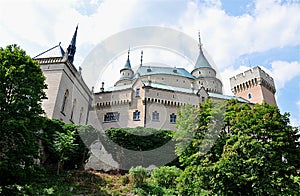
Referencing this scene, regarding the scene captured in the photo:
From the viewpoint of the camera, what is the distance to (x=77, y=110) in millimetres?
34062

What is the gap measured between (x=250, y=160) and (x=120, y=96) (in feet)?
93.2

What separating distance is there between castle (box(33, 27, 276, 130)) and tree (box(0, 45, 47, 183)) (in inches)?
524

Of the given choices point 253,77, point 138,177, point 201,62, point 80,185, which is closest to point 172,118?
point 138,177

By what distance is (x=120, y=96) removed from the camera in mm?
38219

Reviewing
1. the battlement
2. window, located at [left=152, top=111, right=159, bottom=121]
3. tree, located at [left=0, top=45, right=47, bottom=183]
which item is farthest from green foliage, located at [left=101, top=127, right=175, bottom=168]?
the battlement

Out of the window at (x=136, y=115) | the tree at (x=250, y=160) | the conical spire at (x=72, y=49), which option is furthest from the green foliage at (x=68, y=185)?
the conical spire at (x=72, y=49)

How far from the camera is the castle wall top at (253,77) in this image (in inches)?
2020

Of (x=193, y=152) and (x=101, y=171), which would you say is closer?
(x=193, y=152)

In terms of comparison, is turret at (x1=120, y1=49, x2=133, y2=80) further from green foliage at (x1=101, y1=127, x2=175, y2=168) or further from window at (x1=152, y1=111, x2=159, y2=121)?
green foliage at (x1=101, y1=127, x2=175, y2=168)

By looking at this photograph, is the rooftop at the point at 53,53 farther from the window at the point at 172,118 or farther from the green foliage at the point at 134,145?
the window at the point at 172,118

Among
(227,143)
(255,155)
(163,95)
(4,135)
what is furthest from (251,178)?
(163,95)

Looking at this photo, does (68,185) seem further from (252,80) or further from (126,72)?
(252,80)

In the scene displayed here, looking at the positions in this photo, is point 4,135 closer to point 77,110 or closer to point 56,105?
point 56,105

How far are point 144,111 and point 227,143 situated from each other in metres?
23.3
